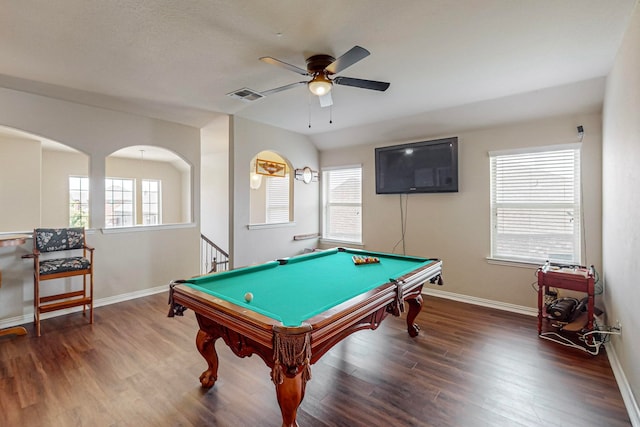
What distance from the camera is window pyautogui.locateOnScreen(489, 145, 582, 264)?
355 cm

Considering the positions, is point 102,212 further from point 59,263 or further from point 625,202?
point 625,202

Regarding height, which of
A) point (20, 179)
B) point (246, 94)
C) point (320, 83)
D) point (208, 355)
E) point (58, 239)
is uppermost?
point (246, 94)

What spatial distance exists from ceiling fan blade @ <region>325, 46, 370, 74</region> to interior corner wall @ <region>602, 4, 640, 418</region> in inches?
67.3

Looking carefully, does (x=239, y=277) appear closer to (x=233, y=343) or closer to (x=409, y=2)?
(x=233, y=343)

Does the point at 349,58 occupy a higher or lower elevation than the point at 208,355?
higher

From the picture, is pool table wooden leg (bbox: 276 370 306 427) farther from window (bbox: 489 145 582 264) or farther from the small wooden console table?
window (bbox: 489 145 582 264)

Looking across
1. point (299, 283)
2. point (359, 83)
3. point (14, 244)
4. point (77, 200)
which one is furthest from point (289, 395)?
point (77, 200)

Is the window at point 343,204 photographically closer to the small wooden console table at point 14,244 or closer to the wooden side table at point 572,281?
the wooden side table at point 572,281

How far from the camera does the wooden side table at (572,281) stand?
2.83m

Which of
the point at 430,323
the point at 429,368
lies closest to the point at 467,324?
the point at 430,323

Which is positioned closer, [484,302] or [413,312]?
[413,312]

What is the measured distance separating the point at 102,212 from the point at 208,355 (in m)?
2.90

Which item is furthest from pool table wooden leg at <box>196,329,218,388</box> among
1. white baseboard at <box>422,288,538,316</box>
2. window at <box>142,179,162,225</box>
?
window at <box>142,179,162,225</box>

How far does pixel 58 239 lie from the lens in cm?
343
